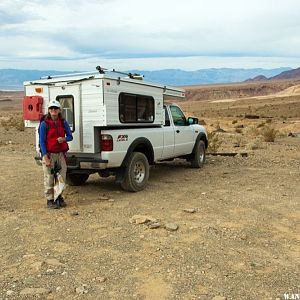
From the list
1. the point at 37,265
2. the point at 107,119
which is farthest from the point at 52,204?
the point at 37,265

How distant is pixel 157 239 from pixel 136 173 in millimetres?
3236

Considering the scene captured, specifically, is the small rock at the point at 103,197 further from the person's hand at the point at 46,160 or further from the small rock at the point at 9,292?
the small rock at the point at 9,292

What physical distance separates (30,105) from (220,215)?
408 cm

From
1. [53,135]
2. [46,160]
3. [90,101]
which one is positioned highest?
[90,101]

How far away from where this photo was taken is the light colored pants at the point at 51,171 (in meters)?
7.51

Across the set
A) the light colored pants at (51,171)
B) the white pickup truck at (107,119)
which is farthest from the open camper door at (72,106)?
the light colored pants at (51,171)

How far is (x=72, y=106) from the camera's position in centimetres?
816

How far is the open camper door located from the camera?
803cm

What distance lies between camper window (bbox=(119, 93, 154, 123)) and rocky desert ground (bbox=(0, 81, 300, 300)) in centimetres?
146

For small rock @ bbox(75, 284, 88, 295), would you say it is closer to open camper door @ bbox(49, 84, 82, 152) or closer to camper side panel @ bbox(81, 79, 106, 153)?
camper side panel @ bbox(81, 79, 106, 153)

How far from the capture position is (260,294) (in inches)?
168

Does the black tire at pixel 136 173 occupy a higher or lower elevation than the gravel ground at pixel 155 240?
higher

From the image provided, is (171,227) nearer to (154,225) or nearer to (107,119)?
(154,225)

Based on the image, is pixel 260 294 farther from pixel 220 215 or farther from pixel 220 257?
pixel 220 215
